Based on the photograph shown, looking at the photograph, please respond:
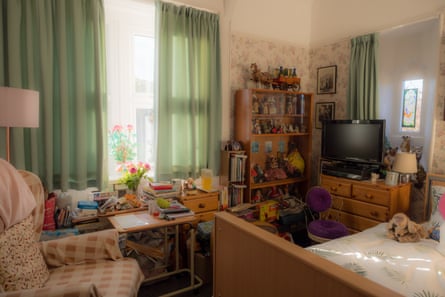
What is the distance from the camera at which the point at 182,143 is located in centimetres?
306

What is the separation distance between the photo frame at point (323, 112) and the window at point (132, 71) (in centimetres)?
216

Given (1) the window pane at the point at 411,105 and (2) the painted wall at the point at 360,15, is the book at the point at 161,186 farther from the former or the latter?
(2) the painted wall at the point at 360,15

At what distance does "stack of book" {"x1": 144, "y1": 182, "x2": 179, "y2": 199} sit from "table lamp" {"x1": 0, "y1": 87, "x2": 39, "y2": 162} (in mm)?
1150

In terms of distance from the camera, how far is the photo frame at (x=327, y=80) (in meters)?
3.76

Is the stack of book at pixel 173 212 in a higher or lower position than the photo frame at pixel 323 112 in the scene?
lower

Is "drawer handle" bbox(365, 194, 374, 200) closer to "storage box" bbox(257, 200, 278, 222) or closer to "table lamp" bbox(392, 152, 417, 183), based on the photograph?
"table lamp" bbox(392, 152, 417, 183)

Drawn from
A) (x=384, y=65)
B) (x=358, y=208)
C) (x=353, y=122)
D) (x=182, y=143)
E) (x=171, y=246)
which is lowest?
(x=171, y=246)

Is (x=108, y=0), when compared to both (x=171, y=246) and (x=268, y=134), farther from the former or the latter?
(x=171, y=246)

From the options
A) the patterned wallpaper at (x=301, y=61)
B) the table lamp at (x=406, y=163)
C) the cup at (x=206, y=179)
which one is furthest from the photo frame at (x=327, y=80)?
the cup at (x=206, y=179)

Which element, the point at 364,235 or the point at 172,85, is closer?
the point at 364,235

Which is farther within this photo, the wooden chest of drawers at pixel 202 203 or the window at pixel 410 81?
the window at pixel 410 81

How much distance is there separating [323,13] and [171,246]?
3370mm

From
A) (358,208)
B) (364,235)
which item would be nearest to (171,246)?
(364,235)

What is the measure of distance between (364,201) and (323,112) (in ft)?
4.32
